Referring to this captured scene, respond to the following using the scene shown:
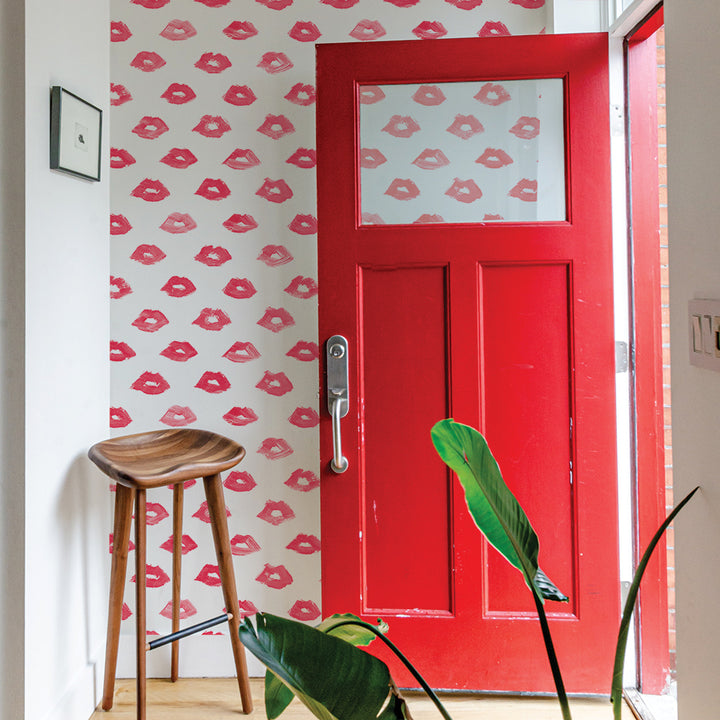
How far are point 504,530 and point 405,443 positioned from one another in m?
1.14

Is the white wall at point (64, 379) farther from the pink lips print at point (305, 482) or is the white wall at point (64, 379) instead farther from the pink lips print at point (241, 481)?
the pink lips print at point (305, 482)

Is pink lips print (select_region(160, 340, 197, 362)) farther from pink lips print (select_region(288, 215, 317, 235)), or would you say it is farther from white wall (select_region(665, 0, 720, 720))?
white wall (select_region(665, 0, 720, 720))

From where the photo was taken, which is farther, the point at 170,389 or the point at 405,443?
the point at 170,389

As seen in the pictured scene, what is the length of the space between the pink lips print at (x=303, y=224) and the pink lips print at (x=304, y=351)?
1.22ft

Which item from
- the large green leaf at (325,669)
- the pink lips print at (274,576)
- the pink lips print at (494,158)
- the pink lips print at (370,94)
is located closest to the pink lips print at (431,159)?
the pink lips print at (494,158)

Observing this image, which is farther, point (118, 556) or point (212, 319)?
point (212, 319)

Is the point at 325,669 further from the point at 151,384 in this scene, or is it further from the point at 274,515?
the point at 151,384

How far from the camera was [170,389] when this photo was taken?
2439mm

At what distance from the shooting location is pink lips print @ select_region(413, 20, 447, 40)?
2.38 meters

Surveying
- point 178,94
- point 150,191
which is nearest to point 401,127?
point 178,94

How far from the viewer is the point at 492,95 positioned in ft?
7.38

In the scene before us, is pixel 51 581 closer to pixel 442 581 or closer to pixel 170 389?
pixel 170 389

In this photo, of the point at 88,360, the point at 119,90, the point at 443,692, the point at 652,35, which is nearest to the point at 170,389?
the point at 88,360

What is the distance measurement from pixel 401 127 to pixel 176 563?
5.20ft
